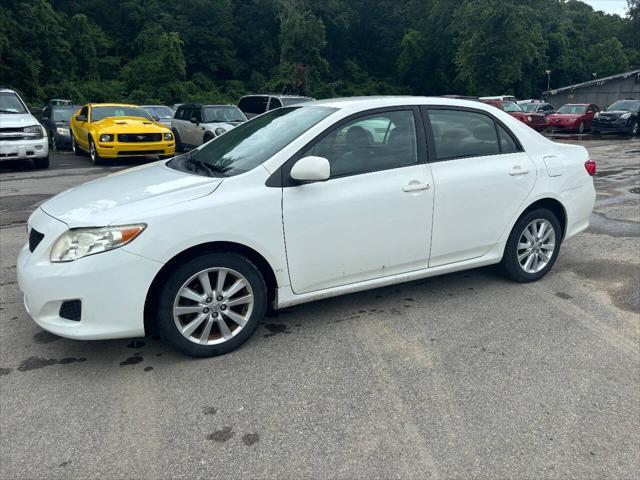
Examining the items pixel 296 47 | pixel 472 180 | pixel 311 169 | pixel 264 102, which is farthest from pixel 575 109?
pixel 296 47

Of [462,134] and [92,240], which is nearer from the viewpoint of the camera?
[92,240]

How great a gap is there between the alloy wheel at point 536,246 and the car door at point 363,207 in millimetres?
1134

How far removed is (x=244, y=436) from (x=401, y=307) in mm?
2023

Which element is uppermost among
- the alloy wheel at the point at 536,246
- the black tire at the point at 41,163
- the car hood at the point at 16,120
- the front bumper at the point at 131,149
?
the car hood at the point at 16,120

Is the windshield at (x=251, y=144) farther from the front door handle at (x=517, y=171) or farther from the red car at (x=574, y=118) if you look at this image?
the red car at (x=574, y=118)

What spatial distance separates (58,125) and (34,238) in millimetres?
16122

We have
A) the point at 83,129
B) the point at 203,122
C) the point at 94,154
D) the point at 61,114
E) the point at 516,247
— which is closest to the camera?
the point at 516,247

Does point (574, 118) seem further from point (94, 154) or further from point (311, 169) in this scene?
point (311, 169)

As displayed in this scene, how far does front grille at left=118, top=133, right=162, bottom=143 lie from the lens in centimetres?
1323

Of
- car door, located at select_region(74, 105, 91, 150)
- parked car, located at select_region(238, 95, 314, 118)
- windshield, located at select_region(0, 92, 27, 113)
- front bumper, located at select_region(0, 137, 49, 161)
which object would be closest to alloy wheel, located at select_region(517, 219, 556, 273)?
front bumper, located at select_region(0, 137, 49, 161)

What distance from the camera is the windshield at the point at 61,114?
1820cm

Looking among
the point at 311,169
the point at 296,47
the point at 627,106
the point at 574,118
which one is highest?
the point at 296,47

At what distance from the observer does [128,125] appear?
13.4 m

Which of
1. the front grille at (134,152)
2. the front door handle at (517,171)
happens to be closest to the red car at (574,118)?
the front grille at (134,152)
